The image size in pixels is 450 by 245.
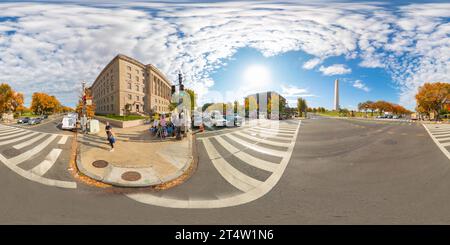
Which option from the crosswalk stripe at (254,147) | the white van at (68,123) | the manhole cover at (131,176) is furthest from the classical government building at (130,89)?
the crosswalk stripe at (254,147)

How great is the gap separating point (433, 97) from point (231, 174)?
2615 cm

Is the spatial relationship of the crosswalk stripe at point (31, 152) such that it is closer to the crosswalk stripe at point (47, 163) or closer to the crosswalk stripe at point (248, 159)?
the crosswalk stripe at point (47, 163)

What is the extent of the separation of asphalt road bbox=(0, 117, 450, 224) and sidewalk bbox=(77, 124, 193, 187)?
40cm

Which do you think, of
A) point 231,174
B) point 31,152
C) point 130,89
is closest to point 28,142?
point 31,152

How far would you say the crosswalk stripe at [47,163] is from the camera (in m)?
4.18

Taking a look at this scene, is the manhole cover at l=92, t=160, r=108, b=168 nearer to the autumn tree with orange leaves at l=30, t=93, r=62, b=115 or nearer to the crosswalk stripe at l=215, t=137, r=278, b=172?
the autumn tree with orange leaves at l=30, t=93, r=62, b=115

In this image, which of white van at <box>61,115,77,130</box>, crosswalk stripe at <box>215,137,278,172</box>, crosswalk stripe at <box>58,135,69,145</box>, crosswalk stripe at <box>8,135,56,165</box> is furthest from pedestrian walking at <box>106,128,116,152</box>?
crosswalk stripe at <box>215,137,278,172</box>

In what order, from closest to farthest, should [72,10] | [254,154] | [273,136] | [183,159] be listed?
[72,10]
[183,159]
[254,154]
[273,136]

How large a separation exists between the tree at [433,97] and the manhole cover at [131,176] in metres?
19.9

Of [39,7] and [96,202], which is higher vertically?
[39,7]
